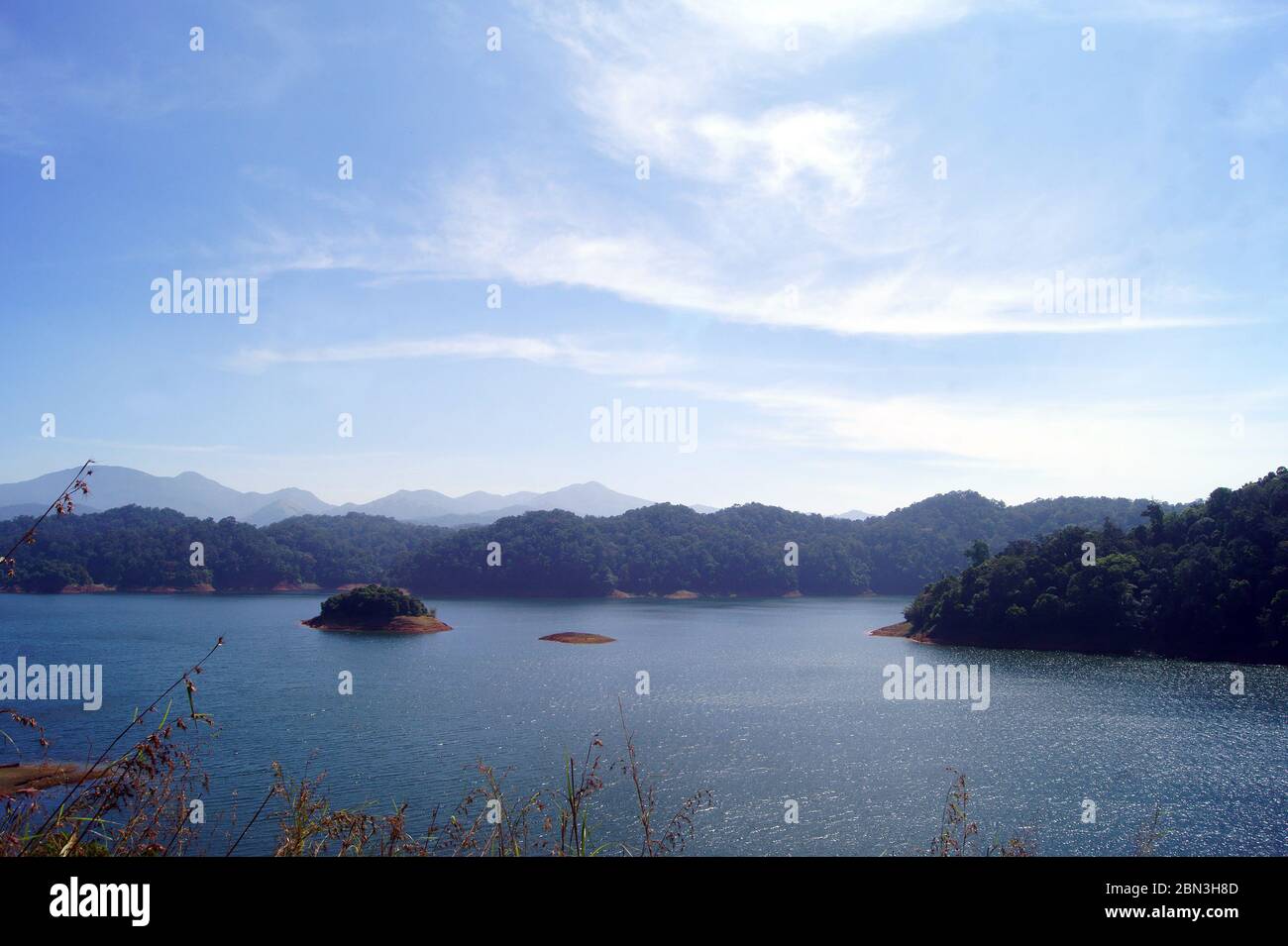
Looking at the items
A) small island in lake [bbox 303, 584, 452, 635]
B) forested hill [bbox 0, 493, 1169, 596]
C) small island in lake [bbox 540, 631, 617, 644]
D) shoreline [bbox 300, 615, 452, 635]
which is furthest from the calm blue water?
forested hill [bbox 0, 493, 1169, 596]

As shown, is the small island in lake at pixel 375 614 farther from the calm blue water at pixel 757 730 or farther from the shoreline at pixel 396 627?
the calm blue water at pixel 757 730

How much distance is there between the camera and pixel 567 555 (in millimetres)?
108875

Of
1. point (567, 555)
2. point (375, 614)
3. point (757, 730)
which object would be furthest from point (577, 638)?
point (567, 555)

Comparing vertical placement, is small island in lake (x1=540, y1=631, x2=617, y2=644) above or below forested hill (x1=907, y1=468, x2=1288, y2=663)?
below

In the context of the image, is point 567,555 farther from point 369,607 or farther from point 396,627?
point 396,627

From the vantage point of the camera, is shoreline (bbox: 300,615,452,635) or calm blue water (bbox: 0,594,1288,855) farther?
shoreline (bbox: 300,615,452,635)

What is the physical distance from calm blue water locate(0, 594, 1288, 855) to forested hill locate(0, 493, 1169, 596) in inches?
2029

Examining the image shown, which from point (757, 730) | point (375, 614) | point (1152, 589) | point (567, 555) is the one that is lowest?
point (375, 614)

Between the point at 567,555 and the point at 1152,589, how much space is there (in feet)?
236

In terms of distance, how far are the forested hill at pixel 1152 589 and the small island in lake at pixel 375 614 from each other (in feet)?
128

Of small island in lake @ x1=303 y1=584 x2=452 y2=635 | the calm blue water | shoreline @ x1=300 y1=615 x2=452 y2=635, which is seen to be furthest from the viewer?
small island in lake @ x1=303 y1=584 x2=452 y2=635

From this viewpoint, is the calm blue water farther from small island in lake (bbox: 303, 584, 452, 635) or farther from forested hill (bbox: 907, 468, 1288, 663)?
small island in lake (bbox: 303, 584, 452, 635)

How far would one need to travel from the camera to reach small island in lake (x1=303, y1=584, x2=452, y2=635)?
2542 inches
